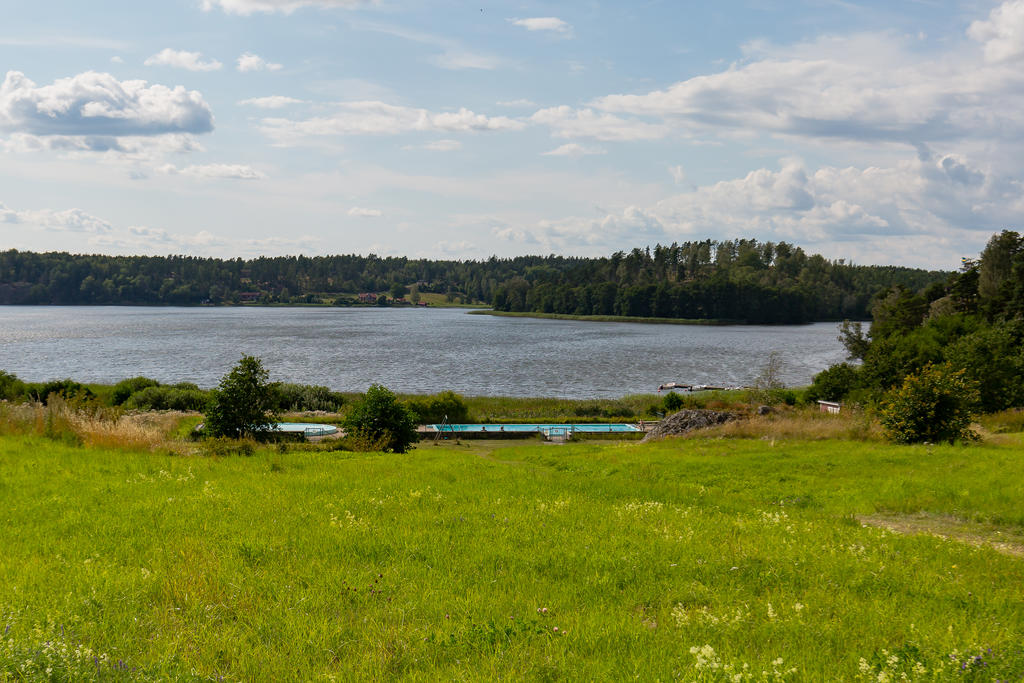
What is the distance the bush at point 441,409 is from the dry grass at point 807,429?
18.5 m

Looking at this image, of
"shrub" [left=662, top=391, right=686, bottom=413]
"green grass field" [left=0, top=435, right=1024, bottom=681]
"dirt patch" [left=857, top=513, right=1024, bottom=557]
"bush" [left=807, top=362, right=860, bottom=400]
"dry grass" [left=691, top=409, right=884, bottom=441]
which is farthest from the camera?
"shrub" [left=662, top=391, right=686, bottom=413]

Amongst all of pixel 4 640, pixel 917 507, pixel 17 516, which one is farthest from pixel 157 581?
pixel 917 507

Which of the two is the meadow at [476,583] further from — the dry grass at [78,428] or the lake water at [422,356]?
the lake water at [422,356]

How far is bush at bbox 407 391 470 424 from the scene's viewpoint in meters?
46.0

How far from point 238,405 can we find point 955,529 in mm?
23284

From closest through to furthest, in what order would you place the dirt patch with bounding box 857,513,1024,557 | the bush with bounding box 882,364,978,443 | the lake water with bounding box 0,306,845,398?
1. the dirt patch with bounding box 857,513,1024,557
2. the bush with bounding box 882,364,978,443
3. the lake water with bounding box 0,306,845,398

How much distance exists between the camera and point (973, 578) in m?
8.61

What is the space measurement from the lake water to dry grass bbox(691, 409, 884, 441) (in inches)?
1292

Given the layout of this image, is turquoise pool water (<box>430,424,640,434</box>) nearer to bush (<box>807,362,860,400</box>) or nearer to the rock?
the rock

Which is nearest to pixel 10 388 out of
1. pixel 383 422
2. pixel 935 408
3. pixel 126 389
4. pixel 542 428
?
pixel 126 389

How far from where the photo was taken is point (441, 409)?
46875 millimetres

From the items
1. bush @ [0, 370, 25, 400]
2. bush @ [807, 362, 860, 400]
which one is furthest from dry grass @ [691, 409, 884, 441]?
bush @ [0, 370, 25, 400]

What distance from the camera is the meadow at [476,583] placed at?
18.9ft

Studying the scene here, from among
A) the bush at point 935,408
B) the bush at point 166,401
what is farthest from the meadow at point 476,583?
the bush at point 166,401
